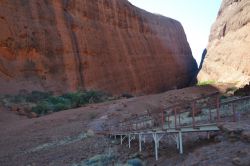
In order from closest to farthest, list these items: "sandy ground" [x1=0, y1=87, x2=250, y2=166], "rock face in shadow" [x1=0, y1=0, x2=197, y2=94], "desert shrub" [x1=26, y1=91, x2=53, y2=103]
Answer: "sandy ground" [x1=0, y1=87, x2=250, y2=166]
"desert shrub" [x1=26, y1=91, x2=53, y2=103]
"rock face in shadow" [x1=0, y1=0, x2=197, y2=94]

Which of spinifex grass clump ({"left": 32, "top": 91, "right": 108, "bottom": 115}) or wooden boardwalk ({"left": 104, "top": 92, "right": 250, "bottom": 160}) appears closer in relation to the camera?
wooden boardwalk ({"left": 104, "top": 92, "right": 250, "bottom": 160})

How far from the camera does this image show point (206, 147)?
11016mm

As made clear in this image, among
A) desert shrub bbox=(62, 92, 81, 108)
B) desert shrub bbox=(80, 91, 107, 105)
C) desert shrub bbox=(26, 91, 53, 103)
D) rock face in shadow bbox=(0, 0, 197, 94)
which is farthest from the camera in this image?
rock face in shadow bbox=(0, 0, 197, 94)

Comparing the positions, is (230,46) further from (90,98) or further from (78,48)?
(90,98)

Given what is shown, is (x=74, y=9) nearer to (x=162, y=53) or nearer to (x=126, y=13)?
(x=126, y=13)

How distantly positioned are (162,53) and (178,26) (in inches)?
810

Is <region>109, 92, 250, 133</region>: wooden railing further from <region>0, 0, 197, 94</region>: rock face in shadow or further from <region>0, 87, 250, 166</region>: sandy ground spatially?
<region>0, 0, 197, 94</region>: rock face in shadow

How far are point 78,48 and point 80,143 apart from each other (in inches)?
1012

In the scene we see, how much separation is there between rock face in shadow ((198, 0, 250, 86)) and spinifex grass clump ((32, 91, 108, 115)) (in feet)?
49.1

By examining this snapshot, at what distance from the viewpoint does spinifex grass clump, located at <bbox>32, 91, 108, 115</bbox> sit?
1244 inches

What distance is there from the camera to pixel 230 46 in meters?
50.3

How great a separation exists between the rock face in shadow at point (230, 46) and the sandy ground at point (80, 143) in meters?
15.7

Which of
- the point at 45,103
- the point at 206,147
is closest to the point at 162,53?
the point at 45,103

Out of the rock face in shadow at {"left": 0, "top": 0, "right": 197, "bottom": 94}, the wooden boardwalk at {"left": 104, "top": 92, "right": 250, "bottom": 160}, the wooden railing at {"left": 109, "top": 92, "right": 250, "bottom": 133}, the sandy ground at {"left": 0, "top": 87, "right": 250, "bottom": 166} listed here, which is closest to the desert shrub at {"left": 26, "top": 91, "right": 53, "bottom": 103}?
the rock face in shadow at {"left": 0, "top": 0, "right": 197, "bottom": 94}
